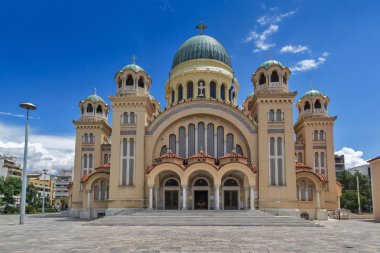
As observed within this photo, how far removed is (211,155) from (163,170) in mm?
5857

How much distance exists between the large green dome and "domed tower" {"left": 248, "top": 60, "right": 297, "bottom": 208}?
348 inches

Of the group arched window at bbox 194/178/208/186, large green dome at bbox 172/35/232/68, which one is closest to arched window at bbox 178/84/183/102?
large green dome at bbox 172/35/232/68

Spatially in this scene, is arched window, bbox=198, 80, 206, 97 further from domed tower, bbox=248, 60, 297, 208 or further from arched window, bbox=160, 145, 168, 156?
arched window, bbox=160, 145, 168, 156

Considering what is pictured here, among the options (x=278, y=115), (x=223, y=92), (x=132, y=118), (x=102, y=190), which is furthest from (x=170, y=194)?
(x=223, y=92)

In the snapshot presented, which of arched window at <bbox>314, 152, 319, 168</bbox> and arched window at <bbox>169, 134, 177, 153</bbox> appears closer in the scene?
arched window at <bbox>169, 134, 177, 153</bbox>

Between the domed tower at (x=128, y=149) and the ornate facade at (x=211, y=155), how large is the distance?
10cm

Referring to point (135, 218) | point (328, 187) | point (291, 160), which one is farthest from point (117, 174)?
point (328, 187)

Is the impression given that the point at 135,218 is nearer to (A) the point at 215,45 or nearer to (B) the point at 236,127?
(B) the point at 236,127

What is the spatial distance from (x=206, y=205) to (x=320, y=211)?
1113 centimetres

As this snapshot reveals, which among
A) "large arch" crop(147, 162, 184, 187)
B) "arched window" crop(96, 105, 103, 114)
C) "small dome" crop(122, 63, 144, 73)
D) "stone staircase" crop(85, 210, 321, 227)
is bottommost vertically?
"stone staircase" crop(85, 210, 321, 227)

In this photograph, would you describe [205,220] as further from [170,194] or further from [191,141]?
[191,141]

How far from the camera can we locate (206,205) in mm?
38000

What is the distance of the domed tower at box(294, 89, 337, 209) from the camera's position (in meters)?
43.0

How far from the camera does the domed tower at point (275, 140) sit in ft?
119
